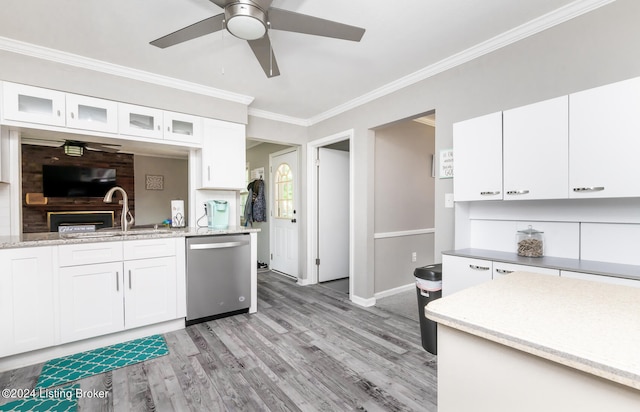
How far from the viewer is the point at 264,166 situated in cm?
548

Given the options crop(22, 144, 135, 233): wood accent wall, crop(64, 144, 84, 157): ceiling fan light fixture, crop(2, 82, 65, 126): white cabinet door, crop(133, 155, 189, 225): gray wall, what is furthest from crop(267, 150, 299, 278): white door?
crop(22, 144, 135, 233): wood accent wall

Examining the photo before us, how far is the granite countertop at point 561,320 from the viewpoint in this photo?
1.95 feet

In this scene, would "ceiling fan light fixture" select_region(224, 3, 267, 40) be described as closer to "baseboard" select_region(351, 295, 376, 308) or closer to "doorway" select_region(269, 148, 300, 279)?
"doorway" select_region(269, 148, 300, 279)

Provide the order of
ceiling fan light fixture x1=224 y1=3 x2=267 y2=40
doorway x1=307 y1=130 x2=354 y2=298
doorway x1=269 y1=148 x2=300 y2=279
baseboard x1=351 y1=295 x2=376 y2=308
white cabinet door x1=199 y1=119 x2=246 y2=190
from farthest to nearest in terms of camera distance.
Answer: doorway x1=269 y1=148 x2=300 y2=279
doorway x1=307 y1=130 x2=354 y2=298
baseboard x1=351 y1=295 x2=376 y2=308
white cabinet door x1=199 y1=119 x2=246 y2=190
ceiling fan light fixture x1=224 y1=3 x2=267 y2=40

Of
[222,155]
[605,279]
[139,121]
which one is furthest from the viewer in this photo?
[222,155]

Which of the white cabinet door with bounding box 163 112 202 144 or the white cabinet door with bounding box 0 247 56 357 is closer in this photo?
the white cabinet door with bounding box 0 247 56 357

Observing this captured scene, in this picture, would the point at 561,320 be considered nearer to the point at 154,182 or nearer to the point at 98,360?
the point at 98,360

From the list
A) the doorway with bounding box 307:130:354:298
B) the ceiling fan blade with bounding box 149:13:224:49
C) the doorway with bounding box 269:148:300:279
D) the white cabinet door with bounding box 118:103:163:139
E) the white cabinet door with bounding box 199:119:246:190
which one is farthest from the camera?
the doorway with bounding box 269:148:300:279

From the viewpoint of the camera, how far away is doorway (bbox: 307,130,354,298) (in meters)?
4.33

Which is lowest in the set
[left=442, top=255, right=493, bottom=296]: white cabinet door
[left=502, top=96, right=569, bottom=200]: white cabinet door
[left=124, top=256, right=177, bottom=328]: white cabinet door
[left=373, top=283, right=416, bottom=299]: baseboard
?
[left=373, top=283, right=416, bottom=299]: baseboard

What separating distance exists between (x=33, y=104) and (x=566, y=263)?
4214 millimetres

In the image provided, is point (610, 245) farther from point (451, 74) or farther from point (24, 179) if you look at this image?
point (24, 179)

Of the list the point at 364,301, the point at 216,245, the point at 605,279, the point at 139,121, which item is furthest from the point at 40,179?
the point at 605,279

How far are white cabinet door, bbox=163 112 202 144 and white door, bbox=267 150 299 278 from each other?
170cm
